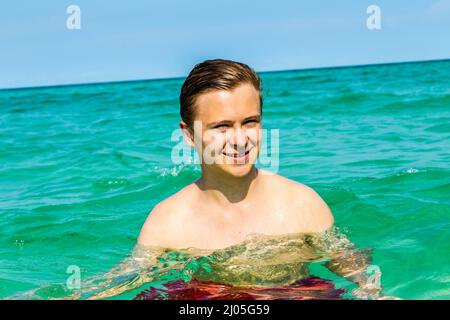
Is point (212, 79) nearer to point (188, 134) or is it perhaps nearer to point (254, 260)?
point (188, 134)

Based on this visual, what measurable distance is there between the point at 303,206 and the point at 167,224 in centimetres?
73

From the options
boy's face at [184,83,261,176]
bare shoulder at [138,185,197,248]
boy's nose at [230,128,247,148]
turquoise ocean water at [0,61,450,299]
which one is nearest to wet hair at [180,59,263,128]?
boy's face at [184,83,261,176]

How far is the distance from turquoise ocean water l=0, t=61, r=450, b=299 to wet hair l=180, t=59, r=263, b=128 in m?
1.08

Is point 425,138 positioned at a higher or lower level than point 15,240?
higher

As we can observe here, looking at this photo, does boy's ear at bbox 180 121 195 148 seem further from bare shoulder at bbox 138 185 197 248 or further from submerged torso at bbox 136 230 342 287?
submerged torso at bbox 136 230 342 287

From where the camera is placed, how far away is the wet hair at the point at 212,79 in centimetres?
305

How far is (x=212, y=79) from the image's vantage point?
307 cm

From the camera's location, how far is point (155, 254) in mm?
3367

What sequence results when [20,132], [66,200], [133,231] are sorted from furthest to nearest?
[20,132] < [66,200] < [133,231]

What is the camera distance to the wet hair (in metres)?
3.05

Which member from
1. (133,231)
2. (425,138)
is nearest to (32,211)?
(133,231)

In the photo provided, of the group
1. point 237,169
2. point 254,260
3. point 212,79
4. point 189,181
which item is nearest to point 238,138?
point 237,169
